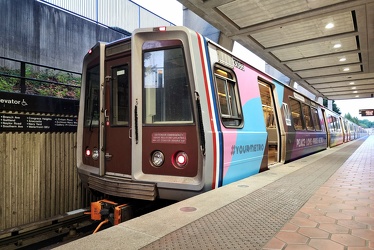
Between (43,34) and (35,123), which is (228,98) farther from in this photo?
(43,34)

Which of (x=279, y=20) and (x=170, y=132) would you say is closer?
(x=170, y=132)

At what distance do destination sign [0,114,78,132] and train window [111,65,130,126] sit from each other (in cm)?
214

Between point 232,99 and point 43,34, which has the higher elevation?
point 43,34

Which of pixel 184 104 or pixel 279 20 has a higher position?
pixel 279 20

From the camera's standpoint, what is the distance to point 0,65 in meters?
8.27

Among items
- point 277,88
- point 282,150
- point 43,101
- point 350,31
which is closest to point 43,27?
point 43,101

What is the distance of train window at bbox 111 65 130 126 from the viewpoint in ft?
13.0

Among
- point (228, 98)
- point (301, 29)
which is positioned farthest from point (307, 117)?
point (228, 98)

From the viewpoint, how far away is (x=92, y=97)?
459 centimetres

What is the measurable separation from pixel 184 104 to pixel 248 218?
1602 millimetres

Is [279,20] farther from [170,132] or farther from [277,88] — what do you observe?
[170,132]

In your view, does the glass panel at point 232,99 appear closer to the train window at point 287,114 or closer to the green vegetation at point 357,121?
the train window at point 287,114

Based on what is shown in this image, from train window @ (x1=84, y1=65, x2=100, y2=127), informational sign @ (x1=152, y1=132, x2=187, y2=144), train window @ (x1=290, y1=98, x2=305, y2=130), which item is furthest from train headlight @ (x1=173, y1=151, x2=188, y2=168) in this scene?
train window @ (x1=290, y1=98, x2=305, y2=130)

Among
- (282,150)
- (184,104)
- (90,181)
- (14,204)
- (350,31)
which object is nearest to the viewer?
(184,104)
